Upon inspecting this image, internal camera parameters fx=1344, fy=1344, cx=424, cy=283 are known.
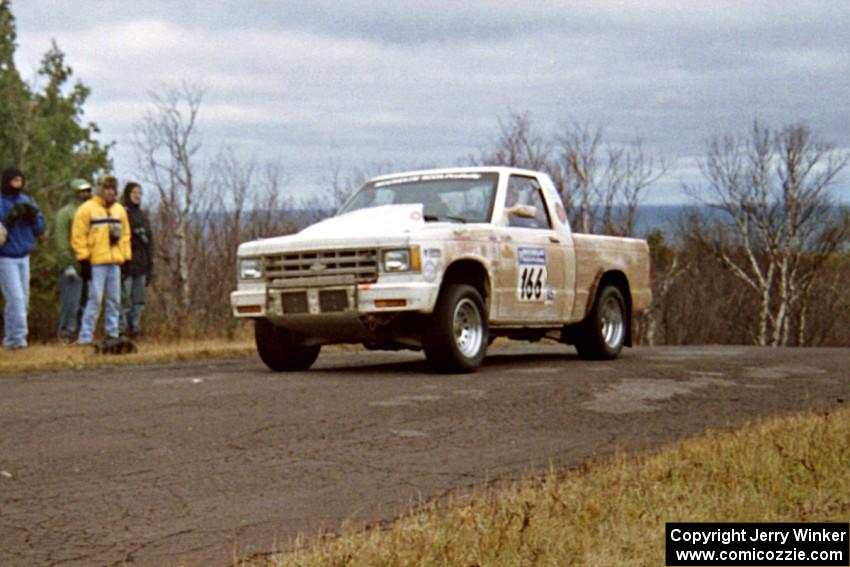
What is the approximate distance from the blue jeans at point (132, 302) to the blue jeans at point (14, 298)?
6.37 ft

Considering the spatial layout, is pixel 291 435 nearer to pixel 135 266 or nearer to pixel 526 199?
pixel 526 199

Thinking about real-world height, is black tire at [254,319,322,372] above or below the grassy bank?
above

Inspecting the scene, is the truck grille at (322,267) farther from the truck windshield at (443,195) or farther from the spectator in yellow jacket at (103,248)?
the spectator in yellow jacket at (103,248)

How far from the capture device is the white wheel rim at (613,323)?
14.4 metres

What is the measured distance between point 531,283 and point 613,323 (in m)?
1.85

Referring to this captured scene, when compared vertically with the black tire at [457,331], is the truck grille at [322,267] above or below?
above

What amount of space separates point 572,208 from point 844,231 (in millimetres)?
34156

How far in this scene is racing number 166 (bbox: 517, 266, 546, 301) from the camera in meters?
12.8

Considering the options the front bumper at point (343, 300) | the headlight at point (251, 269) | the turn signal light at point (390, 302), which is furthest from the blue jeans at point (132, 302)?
the turn signal light at point (390, 302)

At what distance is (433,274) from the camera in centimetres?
1148

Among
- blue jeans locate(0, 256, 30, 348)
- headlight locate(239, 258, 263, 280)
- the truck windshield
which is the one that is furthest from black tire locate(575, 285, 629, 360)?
A: blue jeans locate(0, 256, 30, 348)

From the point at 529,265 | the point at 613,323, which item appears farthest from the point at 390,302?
the point at 613,323

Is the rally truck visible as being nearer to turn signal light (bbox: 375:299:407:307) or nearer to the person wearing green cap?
turn signal light (bbox: 375:299:407:307)

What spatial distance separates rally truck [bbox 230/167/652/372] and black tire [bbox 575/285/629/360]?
17 millimetres
